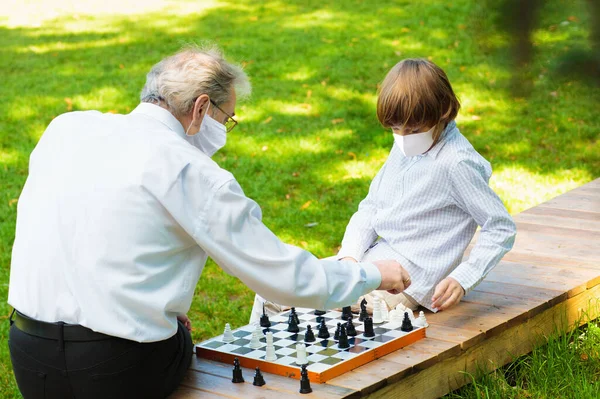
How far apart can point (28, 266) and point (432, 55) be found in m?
7.53

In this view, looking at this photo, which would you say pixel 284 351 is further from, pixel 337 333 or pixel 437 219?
pixel 437 219

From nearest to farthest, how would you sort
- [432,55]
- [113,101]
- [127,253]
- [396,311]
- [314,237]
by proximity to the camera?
1. [127,253]
2. [396,311]
3. [314,237]
4. [113,101]
5. [432,55]

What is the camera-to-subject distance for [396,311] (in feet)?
11.7

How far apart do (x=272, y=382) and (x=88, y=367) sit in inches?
27.2

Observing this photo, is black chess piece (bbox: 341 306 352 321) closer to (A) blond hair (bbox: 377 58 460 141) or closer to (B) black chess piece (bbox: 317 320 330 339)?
(B) black chess piece (bbox: 317 320 330 339)

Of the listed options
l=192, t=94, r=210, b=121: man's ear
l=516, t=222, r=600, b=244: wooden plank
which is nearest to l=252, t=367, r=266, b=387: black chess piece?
l=192, t=94, r=210, b=121: man's ear

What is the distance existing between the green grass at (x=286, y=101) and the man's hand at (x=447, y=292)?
365mm

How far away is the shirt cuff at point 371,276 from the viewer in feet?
9.74

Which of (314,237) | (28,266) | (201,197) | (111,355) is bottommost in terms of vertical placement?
(314,237)

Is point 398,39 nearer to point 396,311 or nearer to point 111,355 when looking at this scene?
point 396,311

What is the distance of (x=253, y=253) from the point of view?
2.69 meters

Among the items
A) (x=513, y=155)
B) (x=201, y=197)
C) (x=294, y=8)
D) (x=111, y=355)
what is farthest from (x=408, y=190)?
(x=294, y=8)

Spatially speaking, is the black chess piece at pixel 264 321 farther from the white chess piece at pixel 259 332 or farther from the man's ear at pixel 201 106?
the man's ear at pixel 201 106

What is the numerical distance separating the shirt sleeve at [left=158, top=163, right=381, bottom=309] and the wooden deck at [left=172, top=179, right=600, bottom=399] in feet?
1.24
